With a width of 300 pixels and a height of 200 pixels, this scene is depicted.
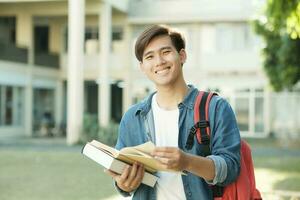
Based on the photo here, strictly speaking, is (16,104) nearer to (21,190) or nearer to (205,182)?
(21,190)

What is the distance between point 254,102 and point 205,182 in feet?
87.8

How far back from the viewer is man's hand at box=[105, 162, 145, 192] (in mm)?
2131

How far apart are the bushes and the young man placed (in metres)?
19.0

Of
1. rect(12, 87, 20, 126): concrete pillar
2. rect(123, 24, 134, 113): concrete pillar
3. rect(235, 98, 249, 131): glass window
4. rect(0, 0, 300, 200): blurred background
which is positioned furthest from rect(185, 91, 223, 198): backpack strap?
rect(123, 24, 134, 113): concrete pillar

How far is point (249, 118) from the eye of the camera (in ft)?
94.3

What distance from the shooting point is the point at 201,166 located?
2.02 m

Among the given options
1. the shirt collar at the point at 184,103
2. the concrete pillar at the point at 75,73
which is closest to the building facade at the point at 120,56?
the concrete pillar at the point at 75,73

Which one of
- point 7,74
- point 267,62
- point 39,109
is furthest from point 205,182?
point 39,109

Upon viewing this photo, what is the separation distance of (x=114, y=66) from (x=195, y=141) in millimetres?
28318

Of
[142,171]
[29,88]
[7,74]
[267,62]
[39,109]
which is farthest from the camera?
[39,109]

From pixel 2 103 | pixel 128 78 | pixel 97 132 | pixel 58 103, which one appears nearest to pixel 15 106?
pixel 2 103

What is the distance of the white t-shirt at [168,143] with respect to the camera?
2264 mm

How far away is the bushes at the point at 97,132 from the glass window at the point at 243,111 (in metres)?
9.04

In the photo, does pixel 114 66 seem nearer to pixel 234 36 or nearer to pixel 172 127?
pixel 234 36
